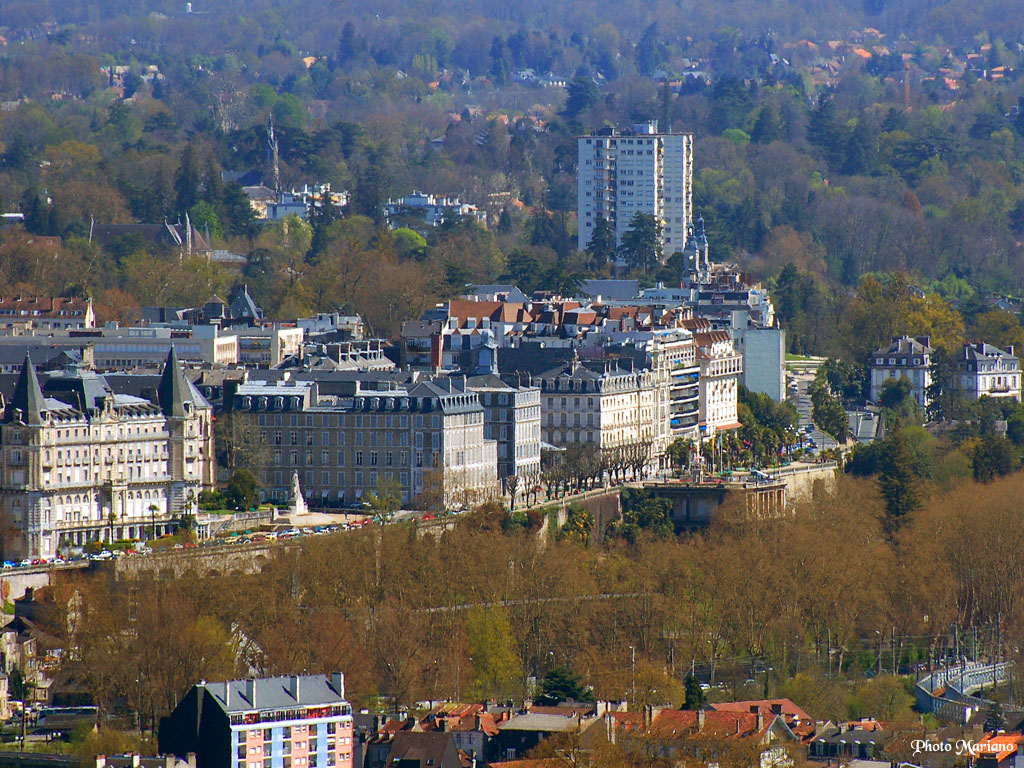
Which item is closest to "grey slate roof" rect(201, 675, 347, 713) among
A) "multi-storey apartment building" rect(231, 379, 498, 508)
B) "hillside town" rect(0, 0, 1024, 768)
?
"hillside town" rect(0, 0, 1024, 768)

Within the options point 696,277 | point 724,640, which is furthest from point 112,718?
point 696,277

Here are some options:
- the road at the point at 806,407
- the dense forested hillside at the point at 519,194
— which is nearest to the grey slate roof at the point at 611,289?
the dense forested hillside at the point at 519,194

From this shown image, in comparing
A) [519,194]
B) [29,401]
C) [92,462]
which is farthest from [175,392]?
[519,194]

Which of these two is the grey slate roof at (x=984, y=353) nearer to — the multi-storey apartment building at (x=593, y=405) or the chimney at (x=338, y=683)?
the multi-storey apartment building at (x=593, y=405)

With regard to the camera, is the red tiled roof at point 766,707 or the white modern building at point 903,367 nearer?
the red tiled roof at point 766,707

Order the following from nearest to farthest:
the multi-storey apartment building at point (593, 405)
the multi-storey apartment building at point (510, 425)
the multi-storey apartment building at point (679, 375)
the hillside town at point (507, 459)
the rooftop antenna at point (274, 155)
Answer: the hillside town at point (507, 459) < the multi-storey apartment building at point (510, 425) < the multi-storey apartment building at point (593, 405) < the multi-storey apartment building at point (679, 375) < the rooftop antenna at point (274, 155)

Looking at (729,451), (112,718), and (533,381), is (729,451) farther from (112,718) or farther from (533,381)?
(112,718)

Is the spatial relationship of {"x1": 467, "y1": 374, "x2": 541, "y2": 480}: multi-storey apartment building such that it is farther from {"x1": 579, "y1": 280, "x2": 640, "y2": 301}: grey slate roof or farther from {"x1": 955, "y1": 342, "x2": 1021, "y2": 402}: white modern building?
{"x1": 579, "y1": 280, "x2": 640, "y2": 301}: grey slate roof
